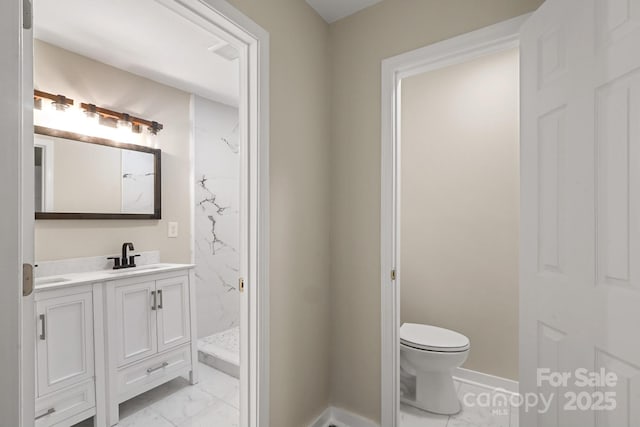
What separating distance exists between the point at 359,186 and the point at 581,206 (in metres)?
1.05

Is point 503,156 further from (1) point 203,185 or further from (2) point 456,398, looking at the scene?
(1) point 203,185

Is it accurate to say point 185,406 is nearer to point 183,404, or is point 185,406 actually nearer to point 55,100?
point 183,404

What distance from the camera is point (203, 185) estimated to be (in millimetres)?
3176

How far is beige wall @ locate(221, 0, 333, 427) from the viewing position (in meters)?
1.60

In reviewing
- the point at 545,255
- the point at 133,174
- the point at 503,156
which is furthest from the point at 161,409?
the point at 503,156

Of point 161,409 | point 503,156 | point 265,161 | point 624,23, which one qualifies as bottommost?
point 161,409

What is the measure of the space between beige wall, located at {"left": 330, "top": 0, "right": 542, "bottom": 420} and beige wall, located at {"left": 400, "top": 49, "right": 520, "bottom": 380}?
0.87 metres

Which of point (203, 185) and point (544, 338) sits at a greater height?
point (203, 185)

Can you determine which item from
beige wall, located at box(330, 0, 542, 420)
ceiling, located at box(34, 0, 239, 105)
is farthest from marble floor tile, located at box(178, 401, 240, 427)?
ceiling, located at box(34, 0, 239, 105)

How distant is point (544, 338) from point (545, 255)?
1.05ft

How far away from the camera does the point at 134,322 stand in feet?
7.02

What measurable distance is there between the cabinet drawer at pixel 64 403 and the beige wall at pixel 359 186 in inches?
57.0

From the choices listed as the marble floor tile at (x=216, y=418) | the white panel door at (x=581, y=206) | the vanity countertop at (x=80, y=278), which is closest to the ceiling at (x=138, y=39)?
the white panel door at (x=581, y=206)

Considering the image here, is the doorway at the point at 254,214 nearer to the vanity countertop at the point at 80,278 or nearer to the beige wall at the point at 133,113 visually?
the vanity countertop at the point at 80,278
